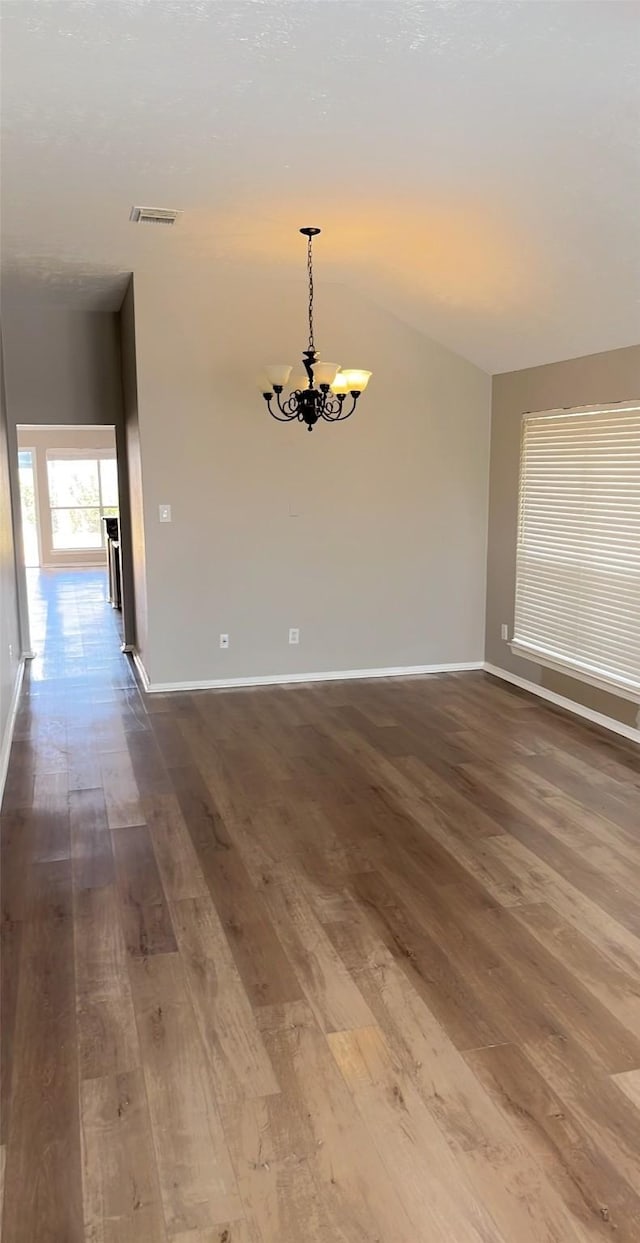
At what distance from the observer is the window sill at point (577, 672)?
473 cm

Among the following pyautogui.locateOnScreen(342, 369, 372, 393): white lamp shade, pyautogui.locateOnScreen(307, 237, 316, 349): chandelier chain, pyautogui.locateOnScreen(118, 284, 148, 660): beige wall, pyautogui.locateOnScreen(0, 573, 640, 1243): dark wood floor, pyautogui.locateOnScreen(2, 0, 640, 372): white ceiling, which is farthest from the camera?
pyautogui.locateOnScreen(118, 284, 148, 660): beige wall

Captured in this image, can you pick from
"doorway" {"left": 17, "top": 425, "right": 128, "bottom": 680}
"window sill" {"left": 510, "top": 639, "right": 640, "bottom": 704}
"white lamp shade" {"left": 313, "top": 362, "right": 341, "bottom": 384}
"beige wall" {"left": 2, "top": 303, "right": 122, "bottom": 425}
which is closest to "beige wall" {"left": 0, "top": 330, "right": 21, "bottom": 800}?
"beige wall" {"left": 2, "top": 303, "right": 122, "bottom": 425}

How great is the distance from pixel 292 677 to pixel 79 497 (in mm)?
8516

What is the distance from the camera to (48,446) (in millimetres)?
13008

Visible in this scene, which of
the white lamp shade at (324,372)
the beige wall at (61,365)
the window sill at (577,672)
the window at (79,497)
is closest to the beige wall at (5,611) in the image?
the beige wall at (61,365)

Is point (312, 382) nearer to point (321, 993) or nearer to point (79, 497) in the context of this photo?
point (321, 993)

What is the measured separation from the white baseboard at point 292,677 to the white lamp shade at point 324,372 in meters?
2.23

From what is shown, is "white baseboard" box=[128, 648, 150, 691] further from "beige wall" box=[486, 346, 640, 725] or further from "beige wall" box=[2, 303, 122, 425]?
"beige wall" box=[486, 346, 640, 725]

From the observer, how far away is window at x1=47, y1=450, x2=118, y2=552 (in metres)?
13.2

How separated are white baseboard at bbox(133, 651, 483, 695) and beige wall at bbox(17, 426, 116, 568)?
7.48 m

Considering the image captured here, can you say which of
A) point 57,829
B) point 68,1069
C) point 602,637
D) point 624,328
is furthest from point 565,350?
point 68,1069

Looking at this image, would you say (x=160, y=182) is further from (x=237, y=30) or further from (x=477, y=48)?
(x=477, y=48)

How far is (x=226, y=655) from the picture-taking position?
5.92 metres

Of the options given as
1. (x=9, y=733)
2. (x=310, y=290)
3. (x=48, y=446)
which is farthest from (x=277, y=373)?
(x=48, y=446)
